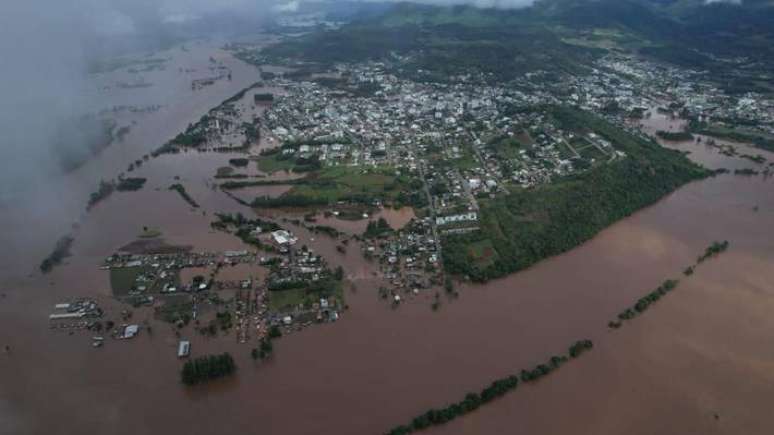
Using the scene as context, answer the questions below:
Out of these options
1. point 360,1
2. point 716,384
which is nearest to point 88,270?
point 716,384

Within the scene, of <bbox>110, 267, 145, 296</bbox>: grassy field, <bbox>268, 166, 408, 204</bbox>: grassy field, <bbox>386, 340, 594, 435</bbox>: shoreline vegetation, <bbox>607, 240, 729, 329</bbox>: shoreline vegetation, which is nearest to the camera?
<bbox>386, 340, 594, 435</bbox>: shoreline vegetation

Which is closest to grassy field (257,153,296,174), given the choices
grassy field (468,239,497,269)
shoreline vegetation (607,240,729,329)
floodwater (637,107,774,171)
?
grassy field (468,239,497,269)

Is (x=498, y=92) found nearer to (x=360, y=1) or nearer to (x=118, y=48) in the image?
(x=118, y=48)

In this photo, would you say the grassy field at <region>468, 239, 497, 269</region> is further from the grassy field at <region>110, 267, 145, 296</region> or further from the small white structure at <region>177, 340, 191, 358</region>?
the grassy field at <region>110, 267, 145, 296</region>

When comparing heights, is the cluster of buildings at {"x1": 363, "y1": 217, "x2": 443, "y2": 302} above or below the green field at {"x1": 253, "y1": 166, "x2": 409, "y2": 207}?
below

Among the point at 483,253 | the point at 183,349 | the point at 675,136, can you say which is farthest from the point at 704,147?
the point at 183,349

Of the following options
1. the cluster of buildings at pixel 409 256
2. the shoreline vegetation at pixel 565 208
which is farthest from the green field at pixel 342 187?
the shoreline vegetation at pixel 565 208

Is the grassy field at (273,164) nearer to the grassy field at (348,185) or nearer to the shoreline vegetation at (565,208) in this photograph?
the grassy field at (348,185)
